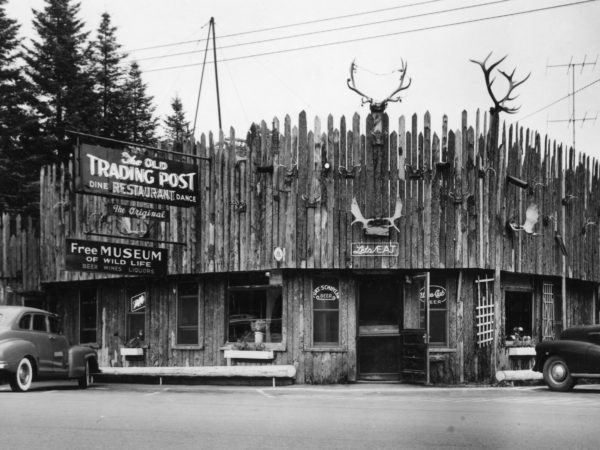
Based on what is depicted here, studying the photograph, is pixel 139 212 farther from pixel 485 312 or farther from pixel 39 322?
pixel 485 312

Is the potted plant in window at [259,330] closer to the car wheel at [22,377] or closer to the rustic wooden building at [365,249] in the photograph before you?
the rustic wooden building at [365,249]

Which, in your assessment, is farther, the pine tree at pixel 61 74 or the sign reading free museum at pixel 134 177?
the pine tree at pixel 61 74

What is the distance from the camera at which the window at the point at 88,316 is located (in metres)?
25.6

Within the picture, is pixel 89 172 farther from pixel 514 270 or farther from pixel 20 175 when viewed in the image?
pixel 20 175

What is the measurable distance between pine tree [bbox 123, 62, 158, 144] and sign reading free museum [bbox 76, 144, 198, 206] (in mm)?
32264

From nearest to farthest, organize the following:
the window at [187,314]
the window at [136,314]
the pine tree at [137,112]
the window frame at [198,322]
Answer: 1. the window frame at [198,322]
2. the window at [187,314]
3. the window at [136,314]
4. the pine tree at [137,112]

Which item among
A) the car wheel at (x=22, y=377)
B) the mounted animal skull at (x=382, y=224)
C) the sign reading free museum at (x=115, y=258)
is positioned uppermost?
the mounted animal skull at (x=382, y=224)

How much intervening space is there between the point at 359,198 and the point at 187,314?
589 cm

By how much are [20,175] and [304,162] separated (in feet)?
87.7

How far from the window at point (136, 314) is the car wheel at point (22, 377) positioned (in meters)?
6.07

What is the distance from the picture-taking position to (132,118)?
54.8 m

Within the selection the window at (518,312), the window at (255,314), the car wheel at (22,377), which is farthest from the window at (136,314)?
the window at (518,312)

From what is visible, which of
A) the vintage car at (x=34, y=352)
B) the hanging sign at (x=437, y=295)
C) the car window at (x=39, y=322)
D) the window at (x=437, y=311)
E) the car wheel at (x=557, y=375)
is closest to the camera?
the vintage car at (x=34, y=352)

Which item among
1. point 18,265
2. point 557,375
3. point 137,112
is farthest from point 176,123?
point 557,375
